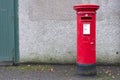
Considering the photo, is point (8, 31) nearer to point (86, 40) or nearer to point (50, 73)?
point (50, 73)

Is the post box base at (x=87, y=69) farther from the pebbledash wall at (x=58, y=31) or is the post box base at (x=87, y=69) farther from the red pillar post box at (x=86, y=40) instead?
the pebbledash wall at (x=58, y=31)

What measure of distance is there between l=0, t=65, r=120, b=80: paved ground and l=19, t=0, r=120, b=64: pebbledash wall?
29cm

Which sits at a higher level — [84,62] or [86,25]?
[86,25]

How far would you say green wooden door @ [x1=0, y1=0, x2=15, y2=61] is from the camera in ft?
30.4

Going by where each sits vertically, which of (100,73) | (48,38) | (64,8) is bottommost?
(100,73)

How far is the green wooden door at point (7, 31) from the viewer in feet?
30.4

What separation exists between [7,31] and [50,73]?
5.81 ft

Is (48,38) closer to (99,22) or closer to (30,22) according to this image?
(30,22)

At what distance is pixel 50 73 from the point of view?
8.50m

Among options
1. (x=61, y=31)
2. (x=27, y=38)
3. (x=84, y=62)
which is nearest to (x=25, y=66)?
(x=27, y=38)

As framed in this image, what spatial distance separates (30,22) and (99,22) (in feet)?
5.94

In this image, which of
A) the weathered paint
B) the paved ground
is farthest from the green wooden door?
the paved ground

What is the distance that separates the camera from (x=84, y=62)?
26.3ft

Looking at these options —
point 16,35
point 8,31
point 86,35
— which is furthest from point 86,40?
point 8,31
